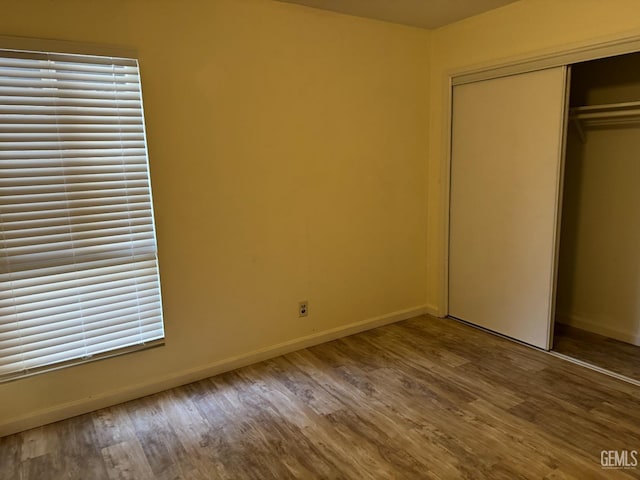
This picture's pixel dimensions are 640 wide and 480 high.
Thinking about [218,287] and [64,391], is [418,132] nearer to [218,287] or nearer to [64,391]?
[218,287]

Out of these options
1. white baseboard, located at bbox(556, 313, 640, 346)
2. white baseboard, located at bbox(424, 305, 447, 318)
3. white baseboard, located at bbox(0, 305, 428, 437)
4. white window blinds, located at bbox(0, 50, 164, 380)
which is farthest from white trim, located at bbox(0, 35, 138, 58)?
white baseboard, located at bbox(556, 313, 640, 346)

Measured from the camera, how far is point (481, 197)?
11.5ft

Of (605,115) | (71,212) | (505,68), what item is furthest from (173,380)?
(605,115)

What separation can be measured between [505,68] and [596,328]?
216 cm

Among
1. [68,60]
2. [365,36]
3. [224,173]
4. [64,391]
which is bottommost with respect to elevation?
[64,391]

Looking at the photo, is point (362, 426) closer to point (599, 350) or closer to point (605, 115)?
point (599, 350)

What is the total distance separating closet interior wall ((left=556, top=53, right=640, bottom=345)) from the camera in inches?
126

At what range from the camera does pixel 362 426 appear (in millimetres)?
2398

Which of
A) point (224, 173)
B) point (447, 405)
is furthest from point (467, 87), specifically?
point (447, 405)

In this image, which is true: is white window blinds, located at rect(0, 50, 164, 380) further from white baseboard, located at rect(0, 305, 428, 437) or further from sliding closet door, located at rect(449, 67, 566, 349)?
sliding closet door, located at rect(449, 67, 566, 349)

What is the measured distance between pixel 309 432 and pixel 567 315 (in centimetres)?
259

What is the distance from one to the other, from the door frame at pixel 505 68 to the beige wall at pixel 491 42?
10mm

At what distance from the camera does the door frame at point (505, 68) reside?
259cm

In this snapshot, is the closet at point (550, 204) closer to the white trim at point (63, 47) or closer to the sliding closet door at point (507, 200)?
the sliding closet door at point (507, 200)
